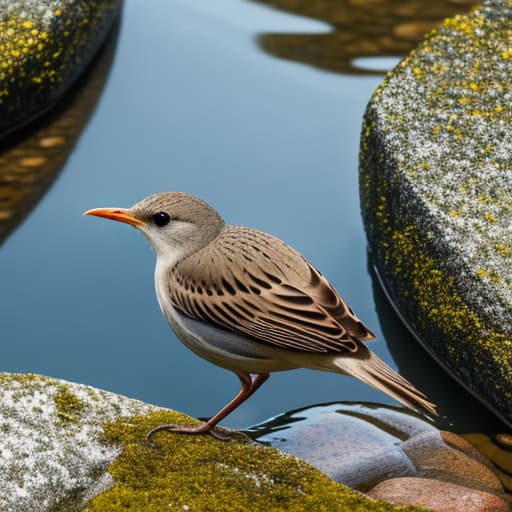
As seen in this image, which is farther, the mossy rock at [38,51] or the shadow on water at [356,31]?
the shadow on water at [356,31]

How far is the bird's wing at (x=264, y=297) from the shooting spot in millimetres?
3688

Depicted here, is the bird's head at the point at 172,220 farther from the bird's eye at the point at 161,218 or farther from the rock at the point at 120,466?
the rock at the point at 120,466

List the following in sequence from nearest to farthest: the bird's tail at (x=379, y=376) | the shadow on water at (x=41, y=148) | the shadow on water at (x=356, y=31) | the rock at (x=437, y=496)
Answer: the bird's tail at (x=379, y=376) < the rock at (x=437, y=496) < the shadow on water at (x=41, y=148) < the shadow on water at (x=356, y=31)

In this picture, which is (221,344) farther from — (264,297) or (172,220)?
(172,220)

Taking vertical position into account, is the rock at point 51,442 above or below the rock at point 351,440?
above

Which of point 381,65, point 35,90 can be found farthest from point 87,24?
point 381,65

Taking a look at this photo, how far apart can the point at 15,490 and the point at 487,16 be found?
4.16m

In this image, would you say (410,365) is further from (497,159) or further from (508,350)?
(497,159)

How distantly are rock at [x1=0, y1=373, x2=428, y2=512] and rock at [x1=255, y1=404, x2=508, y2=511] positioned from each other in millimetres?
524

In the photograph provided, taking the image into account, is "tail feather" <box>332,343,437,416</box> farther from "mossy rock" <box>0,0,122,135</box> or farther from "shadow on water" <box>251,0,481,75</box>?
"shadow on water" <box>251,0,481,75</box>

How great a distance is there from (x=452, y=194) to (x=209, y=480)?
2.24 meters

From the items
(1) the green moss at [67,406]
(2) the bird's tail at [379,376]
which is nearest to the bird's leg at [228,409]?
(1) the green moss at [67,406]

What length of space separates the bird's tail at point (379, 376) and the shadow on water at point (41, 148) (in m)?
3.40

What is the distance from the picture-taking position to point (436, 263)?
5254mm
